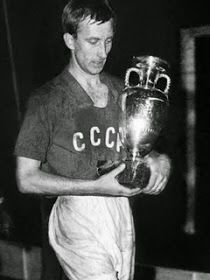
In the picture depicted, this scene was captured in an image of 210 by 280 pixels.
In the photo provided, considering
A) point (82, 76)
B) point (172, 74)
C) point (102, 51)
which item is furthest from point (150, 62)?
point (172, 74)

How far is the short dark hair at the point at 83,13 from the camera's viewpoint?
2.21 meters

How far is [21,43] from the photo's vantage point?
348 cm

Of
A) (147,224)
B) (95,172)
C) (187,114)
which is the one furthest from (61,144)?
(147,224)

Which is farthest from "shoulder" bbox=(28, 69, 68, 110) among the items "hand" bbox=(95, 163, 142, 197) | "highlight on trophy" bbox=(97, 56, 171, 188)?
"hand" bbox=(95, 163, 142, 197)

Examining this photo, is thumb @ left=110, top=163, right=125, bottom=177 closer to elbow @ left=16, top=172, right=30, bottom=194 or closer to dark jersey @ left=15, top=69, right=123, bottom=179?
dark jersey @ left=15, top=69, right=123, bottom=179

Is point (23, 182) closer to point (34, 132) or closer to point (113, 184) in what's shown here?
point (34, 132)

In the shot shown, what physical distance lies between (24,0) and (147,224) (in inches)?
63.4

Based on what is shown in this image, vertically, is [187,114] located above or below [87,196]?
above

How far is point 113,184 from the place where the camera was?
6.86 feet

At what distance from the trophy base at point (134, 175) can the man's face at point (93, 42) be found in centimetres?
44

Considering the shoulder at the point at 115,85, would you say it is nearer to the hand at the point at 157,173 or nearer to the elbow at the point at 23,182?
the hand at the point at 157,173

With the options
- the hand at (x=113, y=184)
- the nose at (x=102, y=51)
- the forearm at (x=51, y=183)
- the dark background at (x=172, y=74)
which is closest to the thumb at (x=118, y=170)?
the hand at (x=113, y=184)

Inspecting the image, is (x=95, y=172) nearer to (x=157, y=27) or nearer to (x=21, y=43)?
(x=157, y=27)

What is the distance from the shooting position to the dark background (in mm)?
3109
